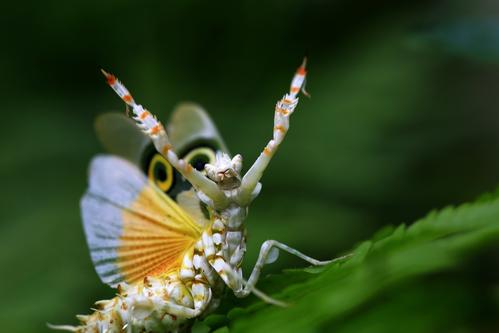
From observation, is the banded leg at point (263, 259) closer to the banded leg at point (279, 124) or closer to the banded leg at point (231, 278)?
the banded leg at point (231, 278)

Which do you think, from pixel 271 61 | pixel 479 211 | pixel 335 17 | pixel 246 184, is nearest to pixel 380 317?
pixel 479 211

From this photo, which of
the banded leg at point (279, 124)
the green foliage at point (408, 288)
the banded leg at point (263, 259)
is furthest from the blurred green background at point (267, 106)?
the green foliage at point (408, 288)

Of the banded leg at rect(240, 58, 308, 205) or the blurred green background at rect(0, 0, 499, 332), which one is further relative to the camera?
the blurred green background at rect(0, 0, 499, 332)

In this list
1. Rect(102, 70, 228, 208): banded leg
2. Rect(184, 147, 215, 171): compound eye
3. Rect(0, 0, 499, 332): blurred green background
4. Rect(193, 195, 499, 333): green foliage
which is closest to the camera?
Rect(193, 195, 499, 333): green foliage

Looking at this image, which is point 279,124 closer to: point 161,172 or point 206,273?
point 206,273

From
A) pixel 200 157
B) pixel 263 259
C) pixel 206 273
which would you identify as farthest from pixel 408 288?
pixel 200 157

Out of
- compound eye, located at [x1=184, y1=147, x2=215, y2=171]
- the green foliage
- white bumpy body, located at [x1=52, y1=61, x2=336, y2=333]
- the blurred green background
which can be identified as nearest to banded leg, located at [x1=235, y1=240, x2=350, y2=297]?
white bumpy body, located at [x1=52, y1=61, x2=336, y2=333]

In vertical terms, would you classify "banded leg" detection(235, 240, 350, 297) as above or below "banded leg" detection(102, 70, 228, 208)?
below

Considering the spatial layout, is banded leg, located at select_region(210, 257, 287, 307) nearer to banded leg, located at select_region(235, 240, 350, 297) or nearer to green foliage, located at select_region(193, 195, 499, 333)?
banded leg, located at select_region(235, 240, 350, 297)
